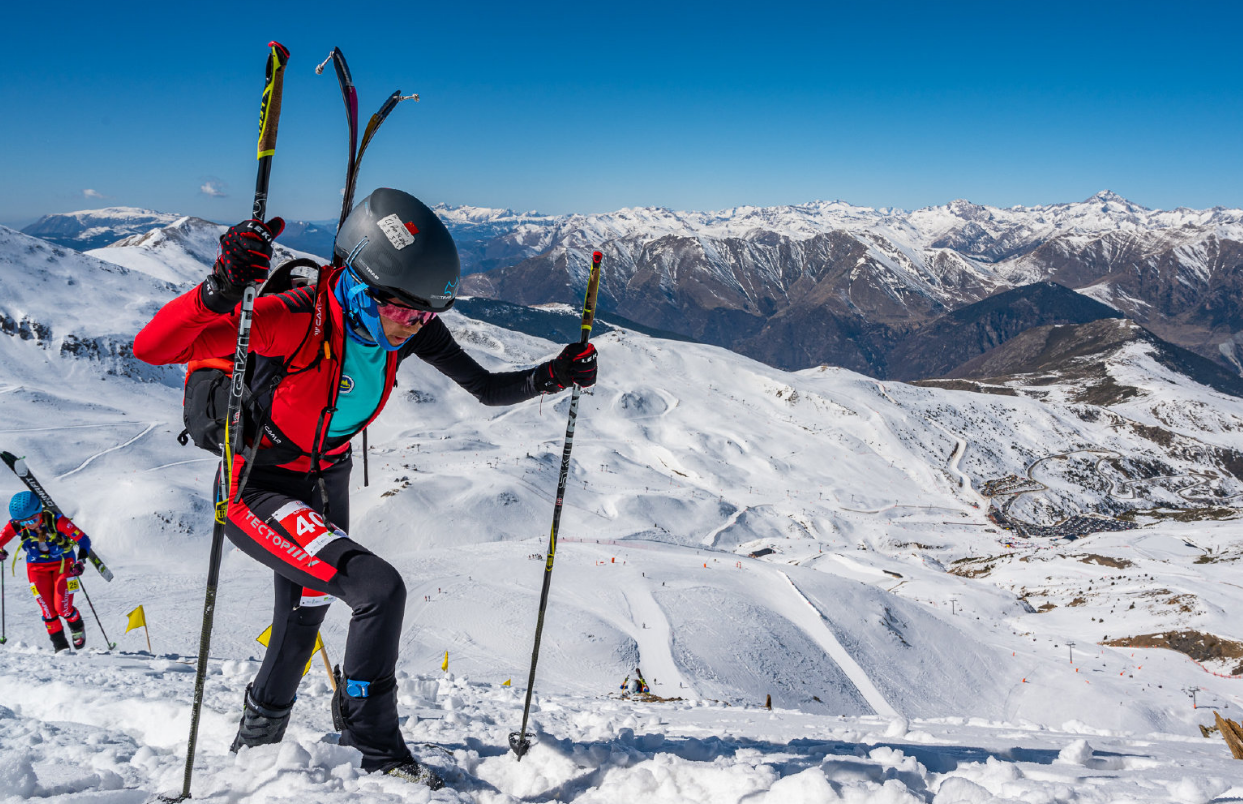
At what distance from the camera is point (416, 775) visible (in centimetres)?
419

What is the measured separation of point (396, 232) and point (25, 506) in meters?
12.2

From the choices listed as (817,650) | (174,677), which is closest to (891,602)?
(817,650)

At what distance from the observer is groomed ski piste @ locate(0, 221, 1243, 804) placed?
4.80m

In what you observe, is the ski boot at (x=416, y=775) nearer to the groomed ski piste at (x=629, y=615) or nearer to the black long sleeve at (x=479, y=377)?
the groomed ski piste at (x=629, y=615)

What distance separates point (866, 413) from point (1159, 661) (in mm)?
72291

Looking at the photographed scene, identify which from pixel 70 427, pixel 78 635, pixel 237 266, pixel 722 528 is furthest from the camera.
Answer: pixel 722 528

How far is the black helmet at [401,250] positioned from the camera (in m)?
4.63

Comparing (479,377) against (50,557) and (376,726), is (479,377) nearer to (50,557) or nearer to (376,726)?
(376,726)

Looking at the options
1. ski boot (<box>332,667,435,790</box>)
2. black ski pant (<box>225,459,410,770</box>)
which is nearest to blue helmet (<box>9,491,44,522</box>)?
black ski pant (<box>225,459,410,770</box>)

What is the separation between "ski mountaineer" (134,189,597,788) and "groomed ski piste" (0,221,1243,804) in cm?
52

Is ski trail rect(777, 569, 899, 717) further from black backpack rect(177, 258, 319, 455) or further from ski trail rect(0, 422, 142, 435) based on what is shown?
ski trail rect(0, 422, 142, 435)

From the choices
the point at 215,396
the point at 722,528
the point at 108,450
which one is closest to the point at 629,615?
the point at 215,396

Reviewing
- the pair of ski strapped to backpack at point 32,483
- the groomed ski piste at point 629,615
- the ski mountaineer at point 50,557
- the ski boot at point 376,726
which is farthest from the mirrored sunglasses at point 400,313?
the ski mountaineer at point 50,557

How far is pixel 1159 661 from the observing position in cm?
2808
